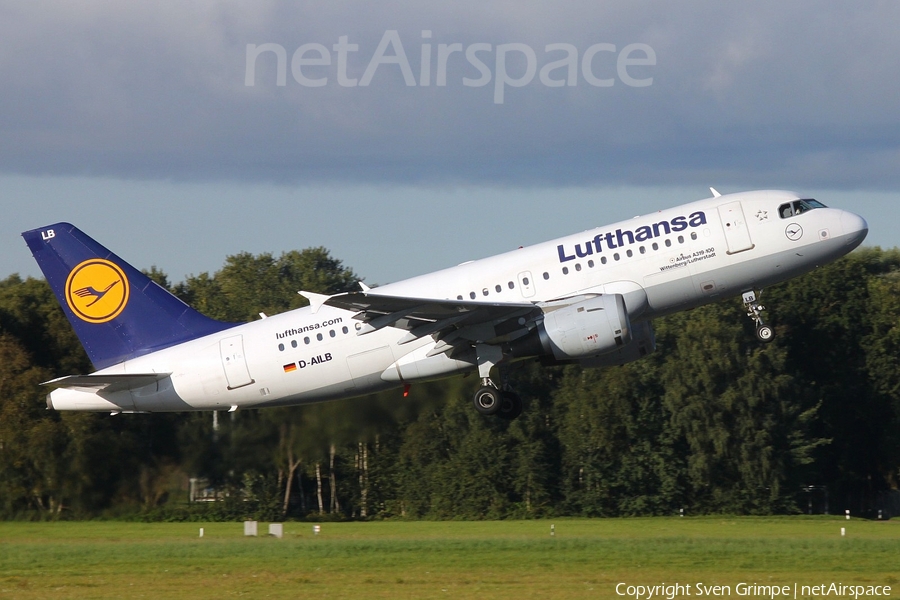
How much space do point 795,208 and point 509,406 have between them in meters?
9.63

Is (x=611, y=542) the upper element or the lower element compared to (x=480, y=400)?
lower

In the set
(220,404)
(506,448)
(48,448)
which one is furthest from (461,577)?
(506,448)

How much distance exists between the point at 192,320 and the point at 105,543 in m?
7.36

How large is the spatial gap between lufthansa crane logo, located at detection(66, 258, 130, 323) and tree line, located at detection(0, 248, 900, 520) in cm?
415

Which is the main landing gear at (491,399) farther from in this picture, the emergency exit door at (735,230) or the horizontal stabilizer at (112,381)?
the horizontal stabilizer at (112,381)

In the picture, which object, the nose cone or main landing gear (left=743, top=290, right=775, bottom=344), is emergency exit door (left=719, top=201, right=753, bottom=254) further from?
the nose cone

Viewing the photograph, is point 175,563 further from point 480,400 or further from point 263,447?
point 480,400

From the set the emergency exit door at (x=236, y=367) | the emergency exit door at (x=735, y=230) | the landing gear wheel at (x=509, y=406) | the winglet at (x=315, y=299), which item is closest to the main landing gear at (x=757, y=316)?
the emergency exit door at (x=735, y=230)

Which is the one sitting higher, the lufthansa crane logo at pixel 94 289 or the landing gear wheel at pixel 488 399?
the lufthansa crane logo at pixel 94 289

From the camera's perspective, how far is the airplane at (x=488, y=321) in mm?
Result: 30969

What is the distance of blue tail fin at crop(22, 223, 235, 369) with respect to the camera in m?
34.6

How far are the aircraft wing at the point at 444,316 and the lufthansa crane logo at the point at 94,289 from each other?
26.7 ft

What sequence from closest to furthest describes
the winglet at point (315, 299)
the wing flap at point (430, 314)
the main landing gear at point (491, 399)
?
the winglet at point (315, 299), the wing flap at point (430, 314), the main landing gear at point (491, 399)

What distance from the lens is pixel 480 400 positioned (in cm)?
3284
